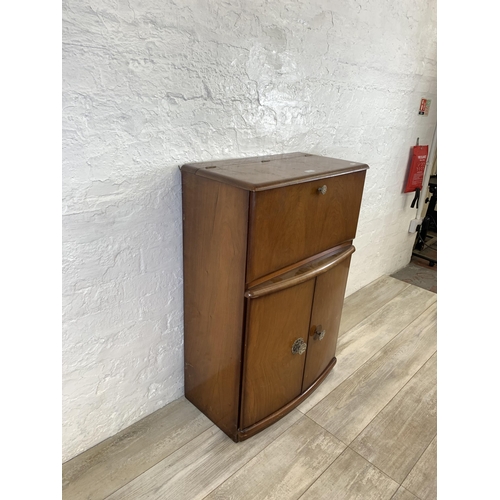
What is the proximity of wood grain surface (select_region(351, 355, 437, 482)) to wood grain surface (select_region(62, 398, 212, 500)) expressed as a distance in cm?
71

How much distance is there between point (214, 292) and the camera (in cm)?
143

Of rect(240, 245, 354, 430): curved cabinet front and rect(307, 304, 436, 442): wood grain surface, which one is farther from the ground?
rect(240, 245, 354, 430): curved cabinet front

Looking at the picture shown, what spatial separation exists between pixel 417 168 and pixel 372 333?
1.36 metres

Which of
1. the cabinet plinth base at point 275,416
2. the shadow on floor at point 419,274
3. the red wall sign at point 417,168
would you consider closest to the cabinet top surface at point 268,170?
the cabinet plinth base at point 275,416

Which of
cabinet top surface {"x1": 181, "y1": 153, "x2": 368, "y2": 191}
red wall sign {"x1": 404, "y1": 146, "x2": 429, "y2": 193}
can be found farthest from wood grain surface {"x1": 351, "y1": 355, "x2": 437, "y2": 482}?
red wall sign {"x1": 404, "y1": 146, "x2": 429, "y2": 193}

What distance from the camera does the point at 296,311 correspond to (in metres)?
1.51

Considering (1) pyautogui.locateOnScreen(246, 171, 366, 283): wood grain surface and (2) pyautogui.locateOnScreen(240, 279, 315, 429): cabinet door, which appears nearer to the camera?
(1) pyautogui.locateOnScreen(246, 171, 366, 283): wood grain surface

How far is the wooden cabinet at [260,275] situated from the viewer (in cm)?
127

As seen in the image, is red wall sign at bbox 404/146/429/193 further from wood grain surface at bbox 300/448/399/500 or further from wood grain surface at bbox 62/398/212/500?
wood grain surface at bbox 62/398/212/500

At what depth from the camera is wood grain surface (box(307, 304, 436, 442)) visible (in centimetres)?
170

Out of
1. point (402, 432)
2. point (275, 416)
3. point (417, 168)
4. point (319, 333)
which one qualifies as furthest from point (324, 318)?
point (417, 168)

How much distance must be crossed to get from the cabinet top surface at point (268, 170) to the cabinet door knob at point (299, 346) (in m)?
0.69

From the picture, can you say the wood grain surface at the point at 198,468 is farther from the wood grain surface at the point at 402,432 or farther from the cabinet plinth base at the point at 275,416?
the wood grain surface at the point at 402,432
